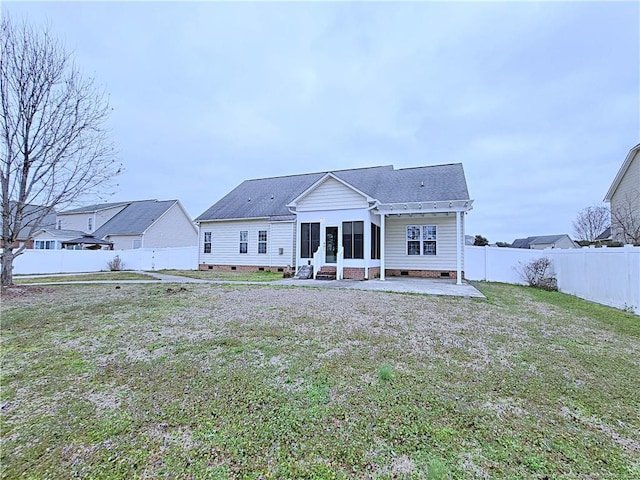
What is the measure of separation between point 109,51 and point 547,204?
40.1 meters

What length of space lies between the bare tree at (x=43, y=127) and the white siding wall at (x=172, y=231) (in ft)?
60.1

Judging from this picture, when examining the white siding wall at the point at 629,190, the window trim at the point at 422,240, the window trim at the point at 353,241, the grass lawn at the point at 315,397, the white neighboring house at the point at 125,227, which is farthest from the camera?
the white neighboring house at the point at 125,227

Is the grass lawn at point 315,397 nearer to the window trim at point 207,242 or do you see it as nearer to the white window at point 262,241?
the white window at point 262,241

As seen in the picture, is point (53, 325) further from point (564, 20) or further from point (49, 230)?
point (49, 230)

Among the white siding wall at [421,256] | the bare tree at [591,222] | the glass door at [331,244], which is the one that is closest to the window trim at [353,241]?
the glass door at [331,244]

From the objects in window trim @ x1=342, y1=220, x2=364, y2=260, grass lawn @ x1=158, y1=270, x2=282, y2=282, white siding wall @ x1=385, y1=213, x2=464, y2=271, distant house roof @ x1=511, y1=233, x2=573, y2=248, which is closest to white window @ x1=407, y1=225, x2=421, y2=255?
white siding wall @ x1=385, y1=213, x2=464, y2=271

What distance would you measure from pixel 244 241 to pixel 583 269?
1659 cm

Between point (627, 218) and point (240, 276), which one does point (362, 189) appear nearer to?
point (240, 276)

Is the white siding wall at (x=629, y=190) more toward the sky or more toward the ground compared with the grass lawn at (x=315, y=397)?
more toward the sky

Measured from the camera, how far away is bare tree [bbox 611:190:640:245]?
16797 mm

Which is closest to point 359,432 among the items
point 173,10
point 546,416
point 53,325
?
point 546,416

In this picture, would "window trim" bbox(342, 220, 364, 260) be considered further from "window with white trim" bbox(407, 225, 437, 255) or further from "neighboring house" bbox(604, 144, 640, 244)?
"neighboring house" bbox(604, 144, 640, 244)

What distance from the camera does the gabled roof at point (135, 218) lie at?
1096 inches

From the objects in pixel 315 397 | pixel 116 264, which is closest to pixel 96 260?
pixel 116 264
